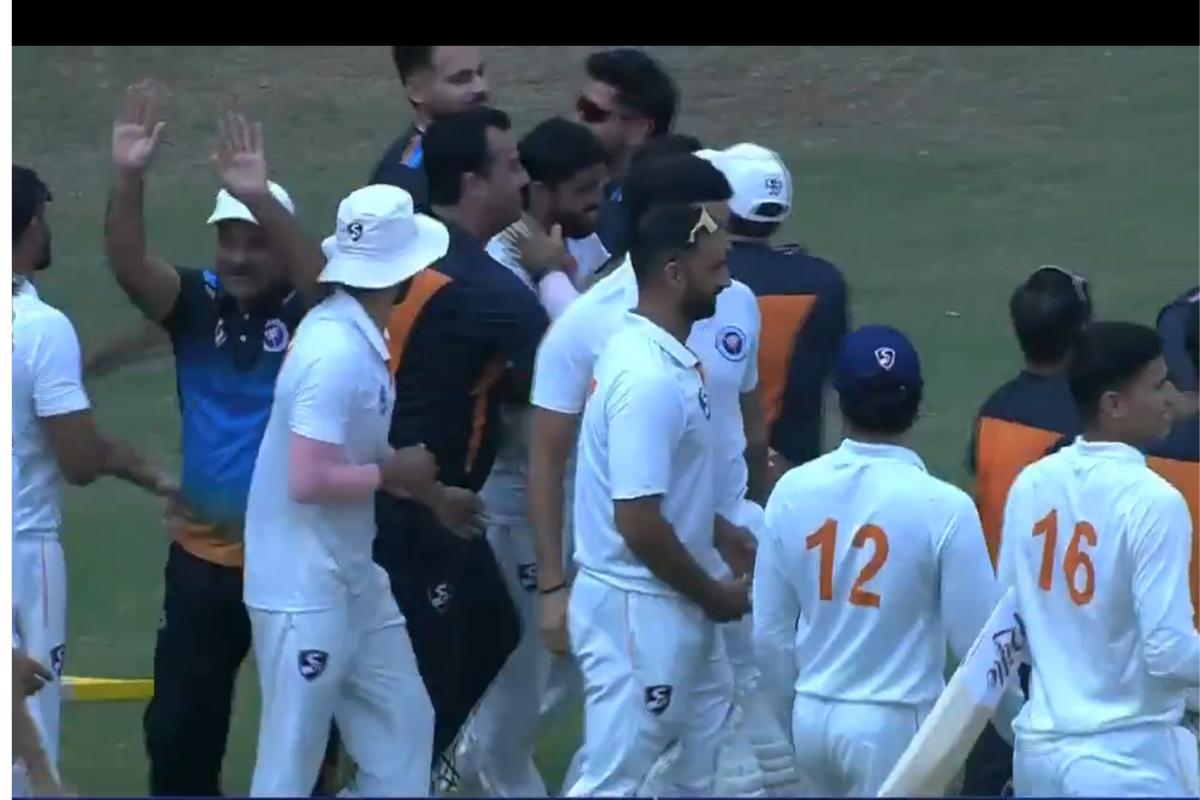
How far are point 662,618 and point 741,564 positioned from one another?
1.49 ft

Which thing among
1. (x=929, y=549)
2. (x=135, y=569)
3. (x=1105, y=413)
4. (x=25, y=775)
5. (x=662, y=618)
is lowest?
(x=135, y=569)

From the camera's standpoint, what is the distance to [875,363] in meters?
5.94

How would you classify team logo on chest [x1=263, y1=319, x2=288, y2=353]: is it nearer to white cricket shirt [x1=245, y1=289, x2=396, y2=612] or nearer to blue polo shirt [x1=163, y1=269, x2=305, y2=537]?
blue polo shirt [x1=163, y1=269, x2=305, y2=537]

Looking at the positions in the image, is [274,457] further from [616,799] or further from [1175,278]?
[1175,278]

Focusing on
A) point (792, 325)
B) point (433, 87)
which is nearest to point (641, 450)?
point (792, 325)

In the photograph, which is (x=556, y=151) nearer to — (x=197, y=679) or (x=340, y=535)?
(x=340, y=535)

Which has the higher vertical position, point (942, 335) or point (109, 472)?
point (109, 472)

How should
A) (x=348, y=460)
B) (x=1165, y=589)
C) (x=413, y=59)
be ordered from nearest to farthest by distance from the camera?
(x=1165, y=589) → (x=348, y=460) → (x=413, y=59)

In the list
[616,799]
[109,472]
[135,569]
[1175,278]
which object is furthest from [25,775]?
[1175,278]

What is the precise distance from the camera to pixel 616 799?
6.40 m

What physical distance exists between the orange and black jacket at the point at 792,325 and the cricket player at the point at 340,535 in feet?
3.63

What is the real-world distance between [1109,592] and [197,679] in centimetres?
267

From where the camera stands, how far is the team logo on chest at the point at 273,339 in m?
6.87

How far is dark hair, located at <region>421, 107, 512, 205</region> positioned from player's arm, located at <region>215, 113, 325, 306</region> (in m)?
0.48
